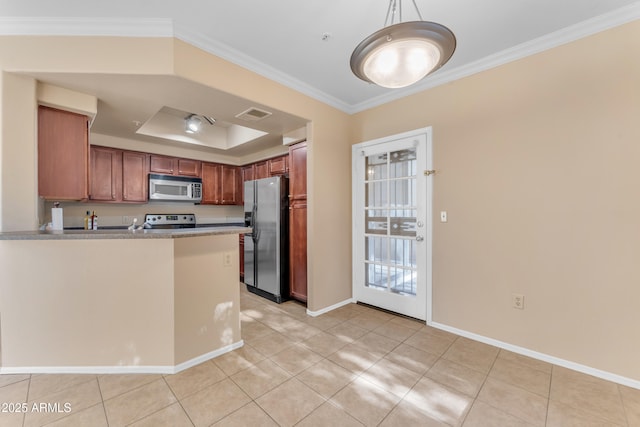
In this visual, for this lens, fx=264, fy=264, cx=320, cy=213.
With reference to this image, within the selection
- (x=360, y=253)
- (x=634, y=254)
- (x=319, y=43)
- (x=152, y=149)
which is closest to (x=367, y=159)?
(x=360, y=253)

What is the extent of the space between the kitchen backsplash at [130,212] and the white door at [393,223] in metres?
2.95

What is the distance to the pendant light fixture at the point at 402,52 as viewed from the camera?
1.16 m

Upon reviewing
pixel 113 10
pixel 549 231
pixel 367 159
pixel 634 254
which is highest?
pixel 113 10

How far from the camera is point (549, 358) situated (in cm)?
210

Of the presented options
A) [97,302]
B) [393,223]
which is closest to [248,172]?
[393,223]

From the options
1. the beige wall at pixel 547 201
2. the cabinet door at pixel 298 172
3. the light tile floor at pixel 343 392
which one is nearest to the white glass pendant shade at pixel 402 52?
the beige wall at pixel 547 201

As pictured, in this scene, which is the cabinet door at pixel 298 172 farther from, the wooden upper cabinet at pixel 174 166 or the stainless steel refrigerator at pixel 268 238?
the wooden upper cabinet at pixel 174 166

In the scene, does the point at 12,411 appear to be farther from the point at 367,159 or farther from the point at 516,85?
the point at 516,85

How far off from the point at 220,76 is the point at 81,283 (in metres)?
1.95

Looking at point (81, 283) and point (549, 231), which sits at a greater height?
point (549, 231)

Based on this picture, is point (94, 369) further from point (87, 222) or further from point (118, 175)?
point (118, 175)

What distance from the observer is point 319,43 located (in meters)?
2.23

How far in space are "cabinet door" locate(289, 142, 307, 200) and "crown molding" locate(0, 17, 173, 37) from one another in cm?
169

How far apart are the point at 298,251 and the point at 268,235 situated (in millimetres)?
529
